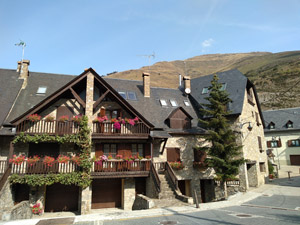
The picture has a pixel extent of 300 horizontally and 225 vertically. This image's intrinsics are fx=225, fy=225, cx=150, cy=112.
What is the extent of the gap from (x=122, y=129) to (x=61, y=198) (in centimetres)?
684

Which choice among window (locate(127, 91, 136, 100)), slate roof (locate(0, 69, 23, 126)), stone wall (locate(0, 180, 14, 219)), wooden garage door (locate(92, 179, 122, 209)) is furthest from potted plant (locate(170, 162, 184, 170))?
slate roof (locate(0, 69, 23, 126))

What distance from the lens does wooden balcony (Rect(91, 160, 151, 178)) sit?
629 inches

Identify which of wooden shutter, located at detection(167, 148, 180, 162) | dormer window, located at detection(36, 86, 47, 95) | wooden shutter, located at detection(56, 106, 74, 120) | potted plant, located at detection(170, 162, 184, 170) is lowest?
potted plant, located at detection(170, 162, 184, 170)

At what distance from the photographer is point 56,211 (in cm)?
1650

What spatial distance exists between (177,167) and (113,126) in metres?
6.34

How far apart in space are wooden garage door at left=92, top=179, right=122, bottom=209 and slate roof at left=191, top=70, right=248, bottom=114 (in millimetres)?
A: 12093

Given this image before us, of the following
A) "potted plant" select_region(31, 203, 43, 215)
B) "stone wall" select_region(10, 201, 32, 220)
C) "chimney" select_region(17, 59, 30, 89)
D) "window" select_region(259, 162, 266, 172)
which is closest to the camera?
"stone wall" select_region(10, 201, 32, 220)

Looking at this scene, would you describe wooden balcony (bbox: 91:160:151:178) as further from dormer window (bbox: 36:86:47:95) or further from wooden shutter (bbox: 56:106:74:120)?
dormer window (bbox: 36:86:47:95)

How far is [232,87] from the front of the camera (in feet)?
76.7

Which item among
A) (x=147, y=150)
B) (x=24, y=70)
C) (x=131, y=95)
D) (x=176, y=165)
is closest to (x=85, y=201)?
(x=147, y=150)

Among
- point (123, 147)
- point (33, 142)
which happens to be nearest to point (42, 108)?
point (33, 142)

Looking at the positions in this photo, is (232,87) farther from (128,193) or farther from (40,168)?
(40,168)

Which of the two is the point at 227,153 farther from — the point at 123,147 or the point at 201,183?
the point at 123,147

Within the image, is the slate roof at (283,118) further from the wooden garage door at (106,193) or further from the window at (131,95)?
the wooden garage door at (106,193)
